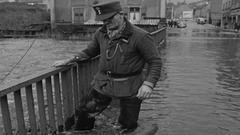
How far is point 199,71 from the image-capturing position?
10.5 m

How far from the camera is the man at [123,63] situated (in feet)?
10.8

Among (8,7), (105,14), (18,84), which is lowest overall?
(18,84)

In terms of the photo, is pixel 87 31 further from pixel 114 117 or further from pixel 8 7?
pixel 114 117

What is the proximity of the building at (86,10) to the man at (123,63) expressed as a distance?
4966 cm

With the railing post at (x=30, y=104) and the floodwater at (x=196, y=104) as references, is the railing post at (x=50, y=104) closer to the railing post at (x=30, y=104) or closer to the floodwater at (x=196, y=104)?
the railing post at (x=30, y=104)

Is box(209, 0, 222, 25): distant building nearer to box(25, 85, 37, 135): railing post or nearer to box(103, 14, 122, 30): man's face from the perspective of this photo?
box(103, 14, 122, 30): man's face

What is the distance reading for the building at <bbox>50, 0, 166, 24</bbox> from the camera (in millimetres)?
53875

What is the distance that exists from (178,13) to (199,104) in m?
149

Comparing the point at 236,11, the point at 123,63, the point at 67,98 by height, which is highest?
the point at 236,11

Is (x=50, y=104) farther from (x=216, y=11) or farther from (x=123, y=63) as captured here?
(x=216, y=11)

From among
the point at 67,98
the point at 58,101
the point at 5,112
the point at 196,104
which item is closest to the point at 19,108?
the point at 5,112

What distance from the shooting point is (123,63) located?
11.1 ft

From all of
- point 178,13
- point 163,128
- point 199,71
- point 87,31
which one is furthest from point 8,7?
point 178,13

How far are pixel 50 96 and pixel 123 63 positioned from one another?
1202 mm
